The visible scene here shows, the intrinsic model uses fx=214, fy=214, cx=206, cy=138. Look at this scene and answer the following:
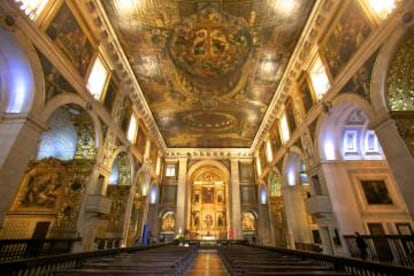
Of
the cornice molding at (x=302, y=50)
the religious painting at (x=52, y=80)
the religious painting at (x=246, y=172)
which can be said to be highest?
the cornice molding at (x=302, y=50)

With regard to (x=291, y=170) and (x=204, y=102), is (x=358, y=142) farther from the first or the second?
(x=204, y=102)

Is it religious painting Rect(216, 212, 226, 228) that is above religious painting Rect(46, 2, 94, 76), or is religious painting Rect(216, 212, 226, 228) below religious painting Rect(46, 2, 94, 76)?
below

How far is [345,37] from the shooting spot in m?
7.76

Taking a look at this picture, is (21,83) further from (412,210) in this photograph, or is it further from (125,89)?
(412,210)

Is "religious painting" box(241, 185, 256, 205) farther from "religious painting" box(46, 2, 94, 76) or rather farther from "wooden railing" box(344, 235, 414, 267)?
"religious painting" box(46, 2, 94, 76)

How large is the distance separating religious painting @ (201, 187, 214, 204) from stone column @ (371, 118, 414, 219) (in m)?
17.9

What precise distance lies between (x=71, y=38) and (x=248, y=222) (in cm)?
1947

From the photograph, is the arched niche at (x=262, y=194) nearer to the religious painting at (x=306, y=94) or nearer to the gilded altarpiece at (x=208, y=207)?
the gilded altarpiece at (x=208, y=207)

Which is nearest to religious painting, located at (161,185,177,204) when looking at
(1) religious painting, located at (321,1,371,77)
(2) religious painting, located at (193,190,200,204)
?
(2) religious painting, located at (193,190,200,204)

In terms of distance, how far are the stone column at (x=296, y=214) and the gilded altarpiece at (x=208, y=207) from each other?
29.4ft

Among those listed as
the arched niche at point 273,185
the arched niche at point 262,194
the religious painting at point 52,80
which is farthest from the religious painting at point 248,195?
the religious painting at point 52,80

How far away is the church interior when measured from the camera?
5863mm

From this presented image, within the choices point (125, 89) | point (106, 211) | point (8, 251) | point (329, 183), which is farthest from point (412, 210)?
point (125, 89)

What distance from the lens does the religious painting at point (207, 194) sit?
2207cm
